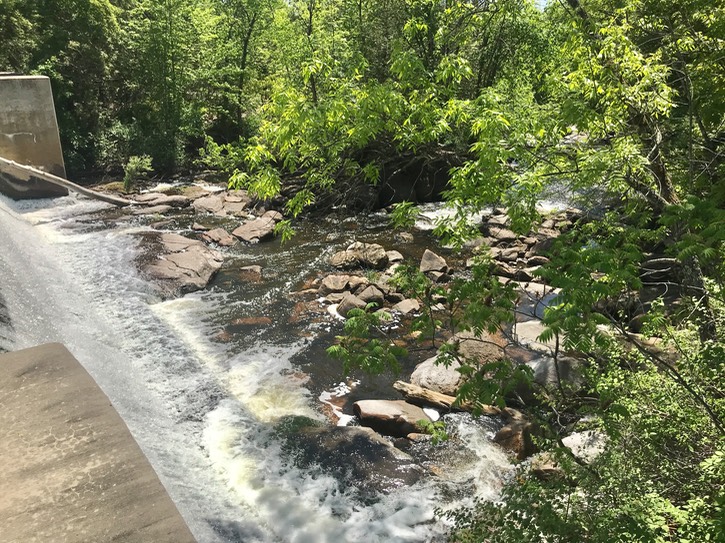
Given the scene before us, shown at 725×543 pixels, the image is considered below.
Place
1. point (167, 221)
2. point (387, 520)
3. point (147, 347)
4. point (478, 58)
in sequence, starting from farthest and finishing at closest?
point (478, 58)
point (167, 221)
point (147, 347)
point (387, 520)

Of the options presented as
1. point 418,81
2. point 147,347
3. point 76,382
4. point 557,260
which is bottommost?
→ point 147,347

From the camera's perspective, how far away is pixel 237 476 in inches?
238

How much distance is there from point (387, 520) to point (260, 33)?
2609 centimetres

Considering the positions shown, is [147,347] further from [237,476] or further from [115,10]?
[115,10]

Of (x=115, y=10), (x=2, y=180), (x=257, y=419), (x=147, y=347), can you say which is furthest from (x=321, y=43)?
(x=257, y=419)

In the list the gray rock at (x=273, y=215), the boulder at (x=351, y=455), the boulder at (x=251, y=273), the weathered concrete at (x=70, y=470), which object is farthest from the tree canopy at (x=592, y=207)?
the gray rock at (x=273, y=215)

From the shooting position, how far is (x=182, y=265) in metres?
12.1

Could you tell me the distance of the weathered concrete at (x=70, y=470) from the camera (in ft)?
9.78

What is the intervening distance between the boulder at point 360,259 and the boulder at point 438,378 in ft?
15.6

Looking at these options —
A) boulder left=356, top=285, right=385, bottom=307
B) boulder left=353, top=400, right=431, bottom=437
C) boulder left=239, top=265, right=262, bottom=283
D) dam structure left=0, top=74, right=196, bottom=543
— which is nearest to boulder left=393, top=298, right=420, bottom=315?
boulder left=356, top=285, right=385, bottom=307

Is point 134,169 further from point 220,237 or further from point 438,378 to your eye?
point 438,378

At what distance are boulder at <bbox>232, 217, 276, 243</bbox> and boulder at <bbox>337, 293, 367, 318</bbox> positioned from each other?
528 cm

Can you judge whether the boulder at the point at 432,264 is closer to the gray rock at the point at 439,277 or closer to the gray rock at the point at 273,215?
the gray rock at the point at 439,277

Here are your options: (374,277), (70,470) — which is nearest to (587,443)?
(70,470)
